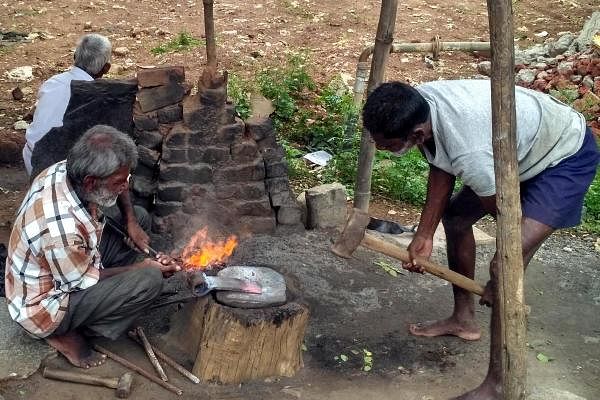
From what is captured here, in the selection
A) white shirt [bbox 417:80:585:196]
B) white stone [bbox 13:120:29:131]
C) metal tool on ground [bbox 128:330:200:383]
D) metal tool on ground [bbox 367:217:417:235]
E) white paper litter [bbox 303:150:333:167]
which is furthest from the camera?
white stone [bbox 13:120:29:131]

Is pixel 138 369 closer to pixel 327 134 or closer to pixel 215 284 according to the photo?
pixel 215 284

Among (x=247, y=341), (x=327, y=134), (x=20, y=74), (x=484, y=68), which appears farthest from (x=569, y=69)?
(x=247, y=341)

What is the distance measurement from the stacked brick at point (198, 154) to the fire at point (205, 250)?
157 mm

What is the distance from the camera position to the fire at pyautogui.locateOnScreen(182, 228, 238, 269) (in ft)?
14.6

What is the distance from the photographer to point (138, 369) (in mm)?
3932

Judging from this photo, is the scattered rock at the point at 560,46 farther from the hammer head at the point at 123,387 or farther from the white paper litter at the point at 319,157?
the hammer head at the point at 123,387

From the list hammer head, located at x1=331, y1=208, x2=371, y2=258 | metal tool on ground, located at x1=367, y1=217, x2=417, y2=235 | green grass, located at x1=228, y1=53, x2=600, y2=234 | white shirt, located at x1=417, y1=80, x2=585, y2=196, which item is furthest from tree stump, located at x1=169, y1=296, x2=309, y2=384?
green grass, located at x1=228, y1=53, x2=600, y2=234

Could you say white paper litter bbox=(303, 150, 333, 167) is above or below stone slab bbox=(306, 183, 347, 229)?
below

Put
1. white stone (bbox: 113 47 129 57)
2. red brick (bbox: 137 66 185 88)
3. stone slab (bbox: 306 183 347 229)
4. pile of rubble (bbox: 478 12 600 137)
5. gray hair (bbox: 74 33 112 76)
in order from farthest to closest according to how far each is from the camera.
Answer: white stone (bbox: 113 47 129 57)
pile of rubble (bbox: 478 12 600 137)
stone slab (bbox: 306 183 347 229)
gray hair (bbox: 74 33 112 76)
red brick (bbox: 137 66 185 88)

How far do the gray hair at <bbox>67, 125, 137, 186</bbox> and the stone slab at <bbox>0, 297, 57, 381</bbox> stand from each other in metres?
1.06

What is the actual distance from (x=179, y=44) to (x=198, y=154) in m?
5.67

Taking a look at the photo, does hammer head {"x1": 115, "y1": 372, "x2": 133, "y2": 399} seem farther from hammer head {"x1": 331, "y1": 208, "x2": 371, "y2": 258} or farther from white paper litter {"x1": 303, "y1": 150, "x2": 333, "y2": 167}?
white paper litter {"x1": 303, "y1": 150, "x2": 333, "y2": 167}

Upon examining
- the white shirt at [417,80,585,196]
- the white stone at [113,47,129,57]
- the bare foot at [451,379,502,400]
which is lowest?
the white stone at [113,47,129,57]

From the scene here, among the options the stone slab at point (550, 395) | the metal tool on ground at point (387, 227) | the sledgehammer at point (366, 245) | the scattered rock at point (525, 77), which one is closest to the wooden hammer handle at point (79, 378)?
the sledgehammer at point (366, 245)
